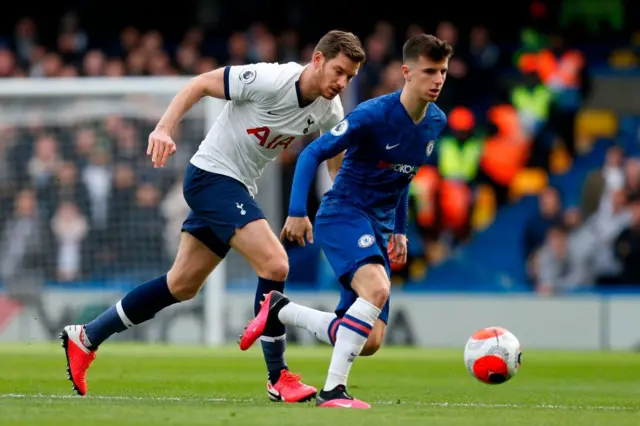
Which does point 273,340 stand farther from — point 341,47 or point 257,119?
point 341,47

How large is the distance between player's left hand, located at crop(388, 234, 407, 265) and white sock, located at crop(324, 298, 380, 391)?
3.63 feet

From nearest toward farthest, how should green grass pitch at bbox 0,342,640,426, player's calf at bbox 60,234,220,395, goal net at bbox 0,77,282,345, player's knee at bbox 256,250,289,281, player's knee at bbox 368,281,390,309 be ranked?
green grass pitch at bbox 0,342,640,426, player's knee at bbox 368,281,390,309, player's knee at bbox 256,250,289,281, player's calf at bbox 60,234,220,395, goal net at bbox 0,77,282,345

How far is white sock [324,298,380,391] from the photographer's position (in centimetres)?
730

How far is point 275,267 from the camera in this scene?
8.06 metres

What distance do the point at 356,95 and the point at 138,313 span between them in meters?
10.2

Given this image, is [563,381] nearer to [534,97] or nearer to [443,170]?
[443,170]

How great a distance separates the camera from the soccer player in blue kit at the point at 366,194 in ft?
24.5

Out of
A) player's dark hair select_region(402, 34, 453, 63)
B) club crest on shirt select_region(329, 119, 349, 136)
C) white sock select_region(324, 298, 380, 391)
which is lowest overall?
white sock select_region(324, 298, 380, 391)

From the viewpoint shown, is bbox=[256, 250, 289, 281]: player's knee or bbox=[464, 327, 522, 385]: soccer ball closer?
bbox=[256, 250, 289, 281]: player's knee

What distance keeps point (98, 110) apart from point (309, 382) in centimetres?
653

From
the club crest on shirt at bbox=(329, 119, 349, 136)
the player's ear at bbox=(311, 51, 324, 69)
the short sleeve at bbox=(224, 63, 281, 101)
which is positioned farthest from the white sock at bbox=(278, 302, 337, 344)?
the player's ear at bbox=(311, 51, 324, 69)

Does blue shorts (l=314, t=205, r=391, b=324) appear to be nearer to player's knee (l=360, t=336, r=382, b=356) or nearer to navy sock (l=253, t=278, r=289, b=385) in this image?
player's knee (l=360, t=336, r=382, b=356)

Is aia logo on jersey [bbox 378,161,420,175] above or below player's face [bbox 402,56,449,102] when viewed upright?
Answer: below

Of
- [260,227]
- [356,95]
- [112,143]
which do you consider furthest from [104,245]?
[260,227]
